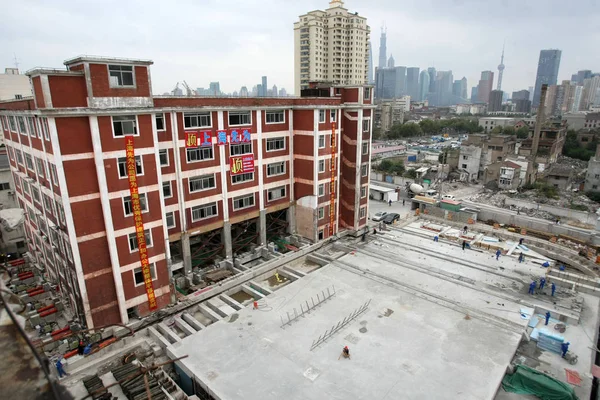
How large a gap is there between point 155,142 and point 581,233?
46.5 m

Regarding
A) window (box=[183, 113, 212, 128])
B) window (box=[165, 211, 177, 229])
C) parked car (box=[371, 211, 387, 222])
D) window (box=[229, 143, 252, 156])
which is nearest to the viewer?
window (box=[183, 113, 212, 128])

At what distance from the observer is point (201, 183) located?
2884 centimetres

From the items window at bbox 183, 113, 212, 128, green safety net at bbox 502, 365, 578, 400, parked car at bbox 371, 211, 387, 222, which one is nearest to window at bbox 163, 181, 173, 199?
window at bbox 183, 113, 212, 128

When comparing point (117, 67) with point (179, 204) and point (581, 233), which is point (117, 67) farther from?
point (581, 233)

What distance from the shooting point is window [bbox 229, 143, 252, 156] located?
3019cm

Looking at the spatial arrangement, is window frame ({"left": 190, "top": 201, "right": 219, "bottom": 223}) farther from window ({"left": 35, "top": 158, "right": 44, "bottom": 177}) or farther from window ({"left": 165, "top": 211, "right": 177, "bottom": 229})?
window ({"left": 35, "top": 158, "right": 44, "bottom": 177})

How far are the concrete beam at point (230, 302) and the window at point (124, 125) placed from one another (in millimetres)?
13244

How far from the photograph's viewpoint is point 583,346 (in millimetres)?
22344

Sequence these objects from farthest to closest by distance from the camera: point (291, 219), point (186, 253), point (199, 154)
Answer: point (291, 219), point (186, 253), point (199, 154)

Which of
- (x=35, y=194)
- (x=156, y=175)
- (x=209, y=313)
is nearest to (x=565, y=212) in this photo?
(x=209, y=313)

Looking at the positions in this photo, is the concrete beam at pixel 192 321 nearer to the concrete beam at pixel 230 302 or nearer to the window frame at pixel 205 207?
the concrete beam at pixel 230 302

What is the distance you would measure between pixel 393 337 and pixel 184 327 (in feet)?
44.0

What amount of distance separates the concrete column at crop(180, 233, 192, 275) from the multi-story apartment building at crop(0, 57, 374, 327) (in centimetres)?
9

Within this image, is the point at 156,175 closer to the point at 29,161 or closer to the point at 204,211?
the point at 204,211
